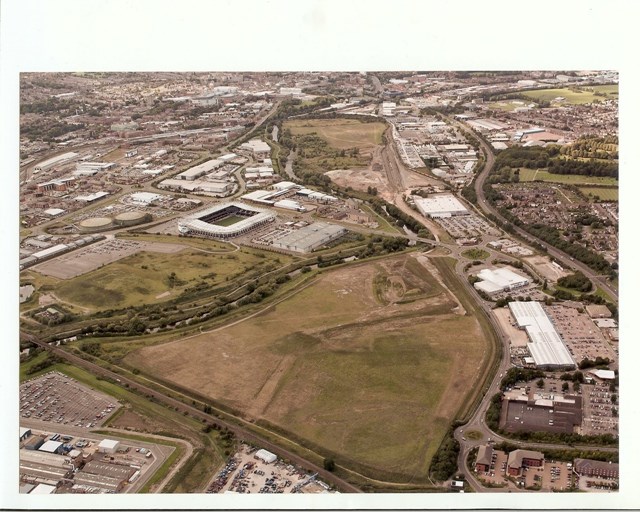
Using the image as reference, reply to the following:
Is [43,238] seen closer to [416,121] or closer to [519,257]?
[519,257]

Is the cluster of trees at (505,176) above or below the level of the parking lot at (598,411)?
above

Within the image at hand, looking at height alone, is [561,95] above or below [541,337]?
above

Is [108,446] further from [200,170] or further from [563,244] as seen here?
[200,170]

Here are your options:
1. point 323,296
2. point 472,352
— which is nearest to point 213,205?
point 323,296

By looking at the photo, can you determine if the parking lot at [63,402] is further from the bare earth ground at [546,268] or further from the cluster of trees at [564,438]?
the bare earth ground at [546,268]

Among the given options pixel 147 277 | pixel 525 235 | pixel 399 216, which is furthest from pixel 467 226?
pixel 147 277

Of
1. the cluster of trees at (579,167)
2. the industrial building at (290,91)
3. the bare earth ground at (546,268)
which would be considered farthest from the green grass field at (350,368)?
the industrial building at (290,91)
